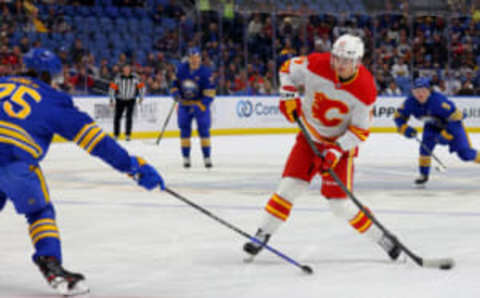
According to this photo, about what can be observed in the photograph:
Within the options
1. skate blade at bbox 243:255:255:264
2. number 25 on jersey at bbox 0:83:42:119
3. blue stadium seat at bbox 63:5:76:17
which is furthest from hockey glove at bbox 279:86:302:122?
blue stadium seat at bbox 63:5:76:17

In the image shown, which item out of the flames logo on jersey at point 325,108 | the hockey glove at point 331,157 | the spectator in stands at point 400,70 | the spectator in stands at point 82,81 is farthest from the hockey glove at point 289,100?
the spectator in stands at point 400,70

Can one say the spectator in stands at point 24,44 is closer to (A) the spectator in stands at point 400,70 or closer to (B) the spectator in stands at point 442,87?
(A) the spectator in stands at point 400,70

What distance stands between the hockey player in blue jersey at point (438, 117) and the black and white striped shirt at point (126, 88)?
786 cm

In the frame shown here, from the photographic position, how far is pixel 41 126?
134 inches

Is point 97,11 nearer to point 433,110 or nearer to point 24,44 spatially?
point 24,44

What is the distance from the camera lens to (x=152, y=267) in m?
4.42

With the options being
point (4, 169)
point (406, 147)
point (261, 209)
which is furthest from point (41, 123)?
point (406, 147)

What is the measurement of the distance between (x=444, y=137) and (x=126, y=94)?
8.10 m

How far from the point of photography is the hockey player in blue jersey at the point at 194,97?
404 inches

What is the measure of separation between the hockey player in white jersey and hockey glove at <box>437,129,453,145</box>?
3770 millimetres

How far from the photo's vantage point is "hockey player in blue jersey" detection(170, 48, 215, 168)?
10.3m

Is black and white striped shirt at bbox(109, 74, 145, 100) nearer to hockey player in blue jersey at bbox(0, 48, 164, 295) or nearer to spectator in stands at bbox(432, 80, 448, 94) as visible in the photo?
spectator in stands at bbox(432, 80, 448, 94)

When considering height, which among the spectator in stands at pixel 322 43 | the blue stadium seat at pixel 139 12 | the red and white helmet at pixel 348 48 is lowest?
the spectator in stands at pixel 322 43

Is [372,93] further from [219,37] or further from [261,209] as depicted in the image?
[219,37]
